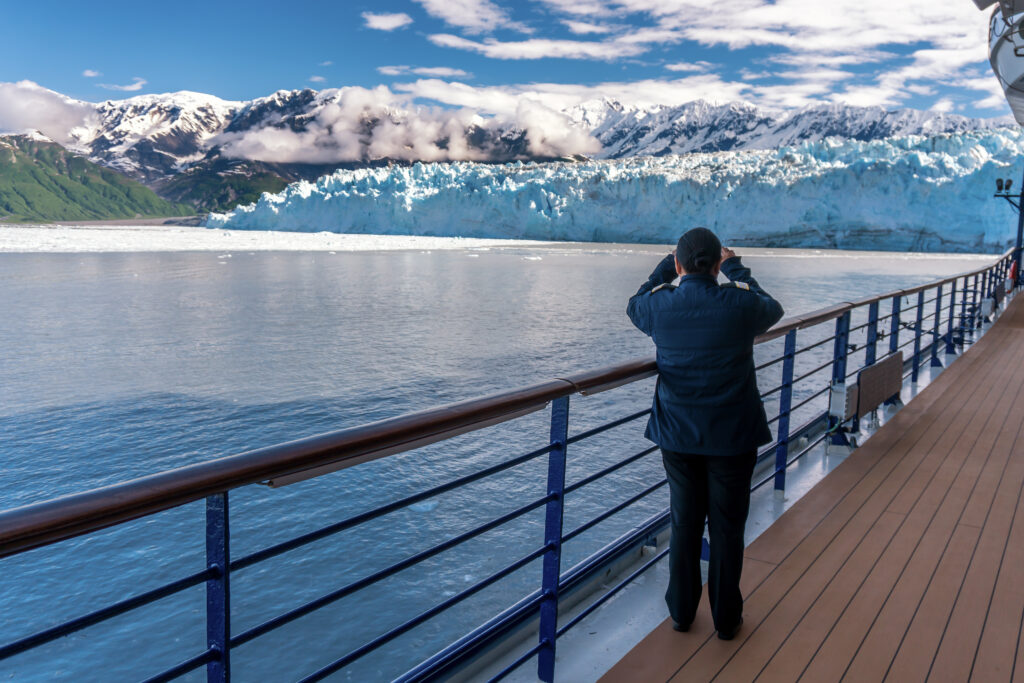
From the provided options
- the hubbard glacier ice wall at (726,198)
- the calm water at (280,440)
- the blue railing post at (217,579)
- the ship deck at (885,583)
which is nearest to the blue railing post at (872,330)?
the ship deck at (885,583)

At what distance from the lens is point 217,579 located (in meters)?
0.87

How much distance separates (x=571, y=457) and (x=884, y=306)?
36.2 ft

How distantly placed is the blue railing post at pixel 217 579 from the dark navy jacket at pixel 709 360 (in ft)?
3.08

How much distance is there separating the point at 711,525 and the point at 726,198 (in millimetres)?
33946

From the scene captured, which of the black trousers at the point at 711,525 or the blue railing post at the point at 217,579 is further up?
the blue railing post at the point at 217,579

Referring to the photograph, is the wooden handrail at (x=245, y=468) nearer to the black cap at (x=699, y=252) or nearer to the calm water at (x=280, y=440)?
the black cap at (x=699, y=252)

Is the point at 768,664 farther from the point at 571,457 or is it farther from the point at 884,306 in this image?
the point at 884,306

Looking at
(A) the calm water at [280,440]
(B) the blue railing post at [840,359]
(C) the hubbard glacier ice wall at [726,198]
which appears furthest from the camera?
(C) the hubbard glacier ice wall at [726,198]

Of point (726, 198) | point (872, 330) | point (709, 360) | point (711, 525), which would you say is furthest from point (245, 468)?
point (726, 198)

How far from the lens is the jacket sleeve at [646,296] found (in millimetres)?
1605

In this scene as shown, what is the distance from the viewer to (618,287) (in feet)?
52.7

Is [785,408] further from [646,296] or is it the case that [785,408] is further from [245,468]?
[245,468]

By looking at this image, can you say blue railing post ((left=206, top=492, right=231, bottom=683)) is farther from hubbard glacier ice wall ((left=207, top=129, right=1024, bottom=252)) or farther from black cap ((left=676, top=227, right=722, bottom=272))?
hubbard glacier ice wall ((left=207, top=129, right=1024, bottom=252))

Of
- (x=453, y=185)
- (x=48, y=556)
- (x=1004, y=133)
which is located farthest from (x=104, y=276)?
(x=1004, y=133)
